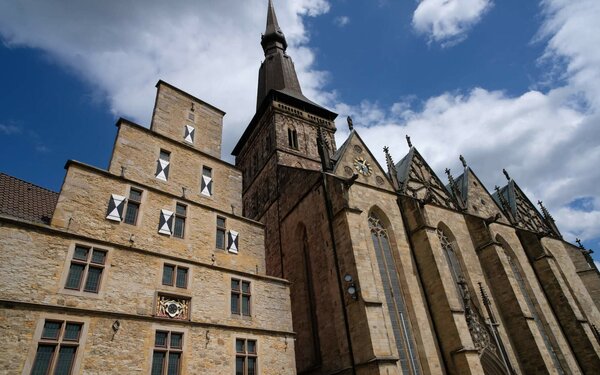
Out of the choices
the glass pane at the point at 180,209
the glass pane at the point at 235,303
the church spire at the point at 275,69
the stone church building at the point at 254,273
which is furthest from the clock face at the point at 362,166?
the church spire at the point at 275,69

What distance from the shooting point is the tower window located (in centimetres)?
2820

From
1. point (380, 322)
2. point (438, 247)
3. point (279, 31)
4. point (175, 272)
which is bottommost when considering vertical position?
point (380, 322)

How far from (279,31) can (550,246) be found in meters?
33.3

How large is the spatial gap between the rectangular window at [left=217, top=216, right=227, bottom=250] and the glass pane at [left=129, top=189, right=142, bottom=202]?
297cm

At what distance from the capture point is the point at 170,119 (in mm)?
14805

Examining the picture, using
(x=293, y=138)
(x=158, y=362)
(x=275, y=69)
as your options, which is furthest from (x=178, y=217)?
(x=275, y=69)

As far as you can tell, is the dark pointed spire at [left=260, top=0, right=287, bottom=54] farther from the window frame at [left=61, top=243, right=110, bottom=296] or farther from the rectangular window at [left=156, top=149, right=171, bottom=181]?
the window frame at [left=61, top=243, right=110, bottom=296]

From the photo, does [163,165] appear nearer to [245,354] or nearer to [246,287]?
[246,287]

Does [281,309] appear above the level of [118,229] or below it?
below

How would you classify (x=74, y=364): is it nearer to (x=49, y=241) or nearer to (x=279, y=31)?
(x=49, y=241)

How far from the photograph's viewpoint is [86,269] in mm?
9648

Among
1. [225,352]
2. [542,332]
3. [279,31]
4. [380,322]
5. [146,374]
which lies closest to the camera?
[146,374]

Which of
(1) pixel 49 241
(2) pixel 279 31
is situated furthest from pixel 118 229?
(2) pixel 279 31

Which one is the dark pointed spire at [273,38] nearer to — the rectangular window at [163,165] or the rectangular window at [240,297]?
the rectangular window at [163,165]
